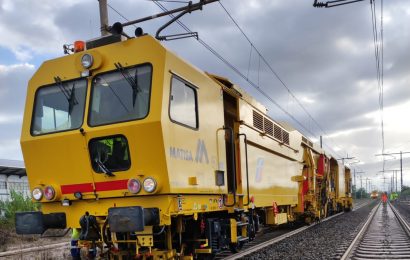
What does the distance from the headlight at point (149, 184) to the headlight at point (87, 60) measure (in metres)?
2.08

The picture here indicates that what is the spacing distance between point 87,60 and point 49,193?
217cm

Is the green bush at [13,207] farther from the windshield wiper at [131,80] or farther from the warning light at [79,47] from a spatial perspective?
the windshield wiper at [131,80]

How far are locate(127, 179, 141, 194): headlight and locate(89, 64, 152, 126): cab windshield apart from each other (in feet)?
2.93

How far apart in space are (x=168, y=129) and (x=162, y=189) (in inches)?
33.0

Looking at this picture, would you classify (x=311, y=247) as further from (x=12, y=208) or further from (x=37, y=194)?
(x=12, y=208)

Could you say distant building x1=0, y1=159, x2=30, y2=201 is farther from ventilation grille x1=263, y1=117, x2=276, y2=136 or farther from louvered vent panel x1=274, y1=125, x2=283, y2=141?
ventilation grille x1=263, y1=117, x2=276, y2=136

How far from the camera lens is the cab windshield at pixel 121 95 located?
6.25m

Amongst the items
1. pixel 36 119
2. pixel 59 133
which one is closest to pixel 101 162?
pixel 59 133

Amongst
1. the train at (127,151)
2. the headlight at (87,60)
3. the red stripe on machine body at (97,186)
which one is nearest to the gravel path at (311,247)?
the train at (127,151)

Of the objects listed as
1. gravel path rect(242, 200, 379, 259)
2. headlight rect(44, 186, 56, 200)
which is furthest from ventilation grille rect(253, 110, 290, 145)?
headlight rect(44, 186, 56, 200)

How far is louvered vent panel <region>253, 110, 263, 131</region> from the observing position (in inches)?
391

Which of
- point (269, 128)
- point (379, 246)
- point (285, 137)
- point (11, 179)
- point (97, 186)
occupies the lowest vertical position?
point (379, 246)

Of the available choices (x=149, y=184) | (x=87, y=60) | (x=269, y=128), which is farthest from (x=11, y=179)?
(x=149, y=184)

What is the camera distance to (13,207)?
58.4 ft
